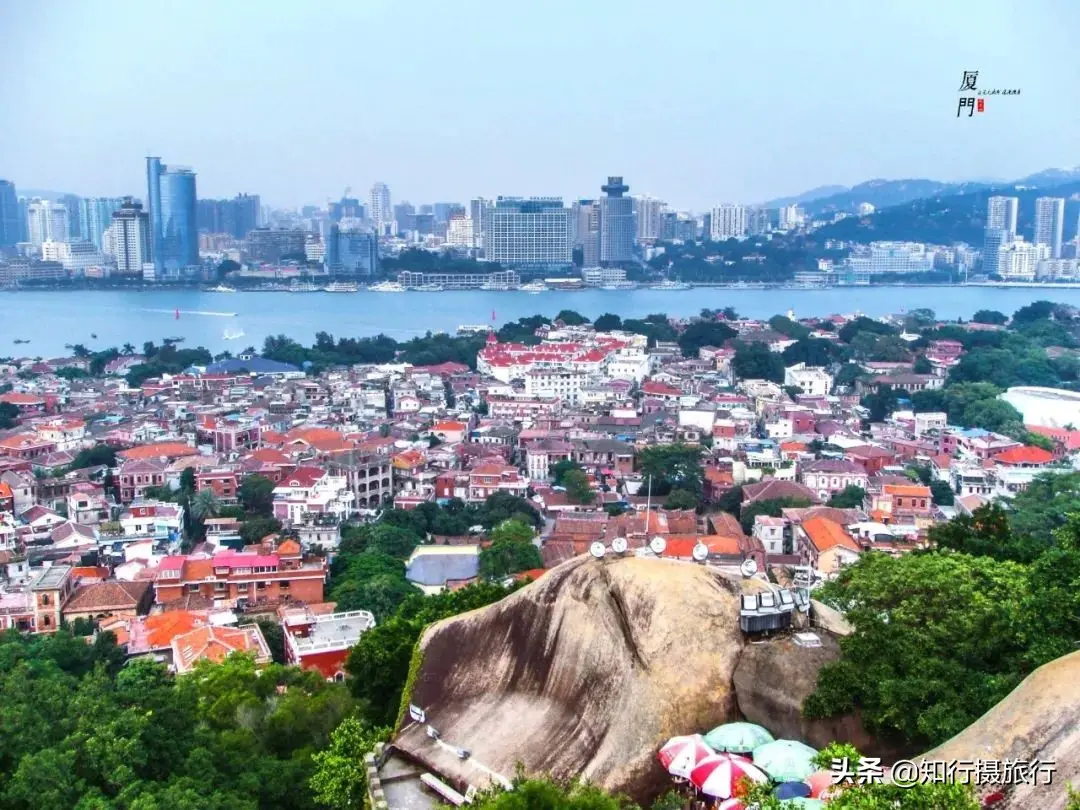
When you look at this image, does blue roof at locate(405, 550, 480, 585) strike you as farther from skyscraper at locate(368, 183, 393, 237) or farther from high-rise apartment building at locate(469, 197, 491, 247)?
skyscraper at locate(368, 183, 393, 237)

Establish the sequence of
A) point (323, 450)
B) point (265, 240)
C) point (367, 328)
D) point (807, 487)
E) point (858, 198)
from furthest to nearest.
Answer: point (858, 198)
point (265, 240)
point (367, 328)
point (323, 450)
point (807, 487)

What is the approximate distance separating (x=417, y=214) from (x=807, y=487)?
169 feet

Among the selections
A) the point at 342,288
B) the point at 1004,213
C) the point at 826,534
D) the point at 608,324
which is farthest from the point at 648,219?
the point at 826,534

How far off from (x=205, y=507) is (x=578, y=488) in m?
3.00

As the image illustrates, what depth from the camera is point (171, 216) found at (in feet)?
131

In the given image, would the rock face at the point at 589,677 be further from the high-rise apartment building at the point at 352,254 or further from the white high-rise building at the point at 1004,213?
the white high-rise building at the point at 1004,213

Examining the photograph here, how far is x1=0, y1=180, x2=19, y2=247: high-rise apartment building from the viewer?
45.5 meters

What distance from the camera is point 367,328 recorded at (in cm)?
2558

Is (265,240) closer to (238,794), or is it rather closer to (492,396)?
(492,396)

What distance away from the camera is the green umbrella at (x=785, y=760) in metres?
2.89

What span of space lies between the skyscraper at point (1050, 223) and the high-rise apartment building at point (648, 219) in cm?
1468

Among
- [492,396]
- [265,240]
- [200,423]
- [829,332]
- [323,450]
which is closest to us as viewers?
[323,450]

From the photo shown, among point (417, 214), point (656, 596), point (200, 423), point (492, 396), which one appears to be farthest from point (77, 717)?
point (417, 214)

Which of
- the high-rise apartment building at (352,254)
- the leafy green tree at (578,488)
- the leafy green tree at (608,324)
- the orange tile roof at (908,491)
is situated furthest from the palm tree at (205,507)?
the high-rise apartment building at (352,254)
